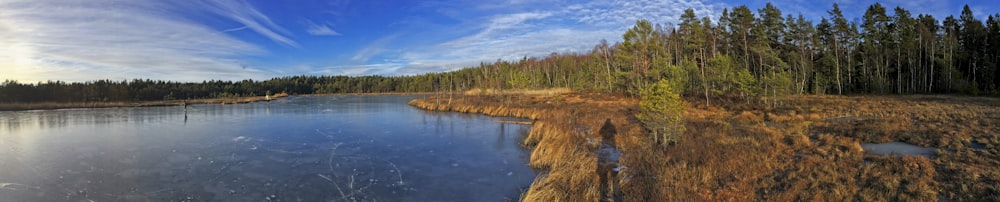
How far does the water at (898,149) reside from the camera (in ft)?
35.4

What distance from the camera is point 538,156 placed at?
38.2 feet

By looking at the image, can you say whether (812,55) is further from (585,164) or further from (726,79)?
(585,164)

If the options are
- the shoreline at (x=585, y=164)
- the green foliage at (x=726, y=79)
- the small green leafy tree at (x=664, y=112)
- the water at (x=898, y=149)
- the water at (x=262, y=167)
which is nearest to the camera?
the shoreline at (x=585, y=164)

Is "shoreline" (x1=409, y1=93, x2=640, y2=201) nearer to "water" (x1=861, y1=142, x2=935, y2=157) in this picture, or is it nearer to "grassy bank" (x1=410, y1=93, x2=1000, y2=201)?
"grassy bank" (x1=410, y1=93, x2=1000, y2=201)

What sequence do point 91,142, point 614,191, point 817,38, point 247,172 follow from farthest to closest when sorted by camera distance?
1. point 817,38
2. point 91,142
3. point 247,172
4. point 614,191

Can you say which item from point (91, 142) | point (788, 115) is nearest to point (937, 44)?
point (788, 115)

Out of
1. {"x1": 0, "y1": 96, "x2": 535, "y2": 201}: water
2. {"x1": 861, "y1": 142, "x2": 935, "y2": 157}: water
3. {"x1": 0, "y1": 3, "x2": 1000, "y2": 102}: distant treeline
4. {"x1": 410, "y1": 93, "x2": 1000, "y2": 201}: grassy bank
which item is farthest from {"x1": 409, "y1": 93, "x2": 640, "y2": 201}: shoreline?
{"x1": 0, "y1": 3, "x2": 1000, "y2": 102}: distant treeline

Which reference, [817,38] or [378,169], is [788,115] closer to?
[378,169]

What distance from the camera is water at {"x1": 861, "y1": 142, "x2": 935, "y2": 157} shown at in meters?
10.8

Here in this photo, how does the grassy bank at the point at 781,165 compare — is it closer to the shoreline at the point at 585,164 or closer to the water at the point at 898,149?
the shoreline at the point at 585,164

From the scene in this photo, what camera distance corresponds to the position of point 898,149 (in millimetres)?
11570

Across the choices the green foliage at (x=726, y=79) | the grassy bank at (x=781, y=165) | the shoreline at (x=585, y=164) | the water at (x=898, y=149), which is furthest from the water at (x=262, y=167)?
the green foliage at (x=726, y=79)

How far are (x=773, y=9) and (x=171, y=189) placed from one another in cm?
5006

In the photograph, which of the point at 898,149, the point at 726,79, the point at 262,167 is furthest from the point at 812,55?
the point at 262,167
